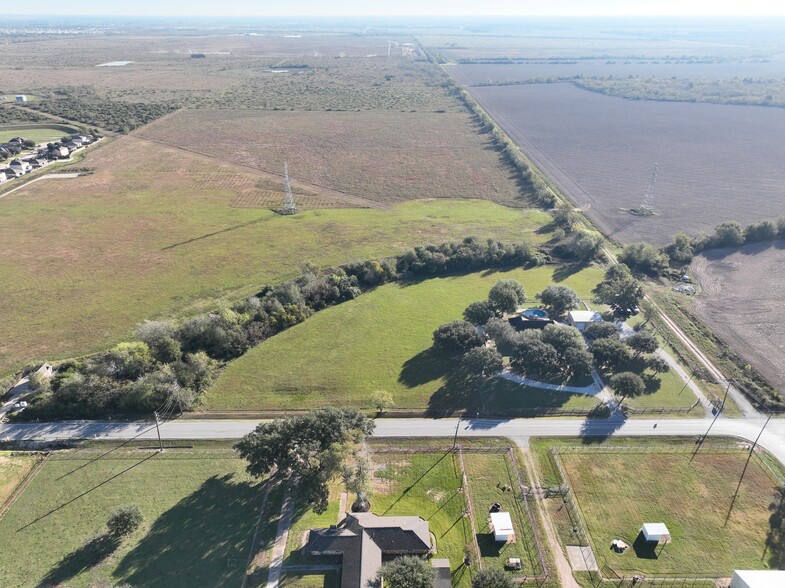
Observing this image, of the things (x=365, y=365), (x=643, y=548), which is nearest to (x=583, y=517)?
(x=643, y=548)

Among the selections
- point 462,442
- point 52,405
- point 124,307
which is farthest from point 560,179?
point 52,405

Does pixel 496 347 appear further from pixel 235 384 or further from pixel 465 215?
pixel 465 215

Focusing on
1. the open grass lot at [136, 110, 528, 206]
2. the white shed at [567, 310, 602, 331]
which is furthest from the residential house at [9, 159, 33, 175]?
the white shed at [567, 310, 602, 331]

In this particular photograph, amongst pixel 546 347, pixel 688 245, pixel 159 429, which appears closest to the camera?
pixel 159 429

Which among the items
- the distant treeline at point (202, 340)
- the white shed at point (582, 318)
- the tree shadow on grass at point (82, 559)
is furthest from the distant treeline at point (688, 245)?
the tree shadow on grass at point (82, 559)

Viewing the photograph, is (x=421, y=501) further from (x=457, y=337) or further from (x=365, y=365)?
(x=457, y=337)

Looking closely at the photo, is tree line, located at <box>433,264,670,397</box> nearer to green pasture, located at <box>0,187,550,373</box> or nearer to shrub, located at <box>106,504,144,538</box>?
green pasture, located at <box>0,187,550,373</box>
